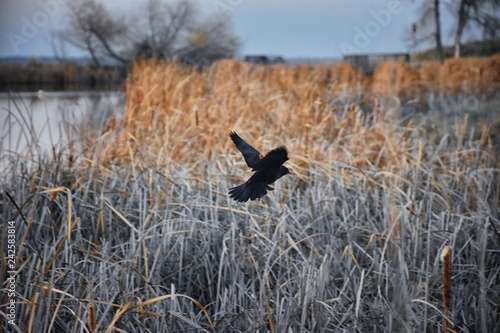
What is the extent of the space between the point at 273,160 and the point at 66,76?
13.6ft

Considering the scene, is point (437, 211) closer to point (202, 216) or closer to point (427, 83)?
point (202, 216)

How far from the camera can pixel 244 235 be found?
1640mm

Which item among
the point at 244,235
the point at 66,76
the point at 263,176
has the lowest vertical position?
the point at 244,235

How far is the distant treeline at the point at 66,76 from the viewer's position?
3447 mm

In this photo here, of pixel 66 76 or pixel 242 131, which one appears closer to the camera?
pixel 242 131

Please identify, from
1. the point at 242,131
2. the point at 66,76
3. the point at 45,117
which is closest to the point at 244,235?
the point at 242,131

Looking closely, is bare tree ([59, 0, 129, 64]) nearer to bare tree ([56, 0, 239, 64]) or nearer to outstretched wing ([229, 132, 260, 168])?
bare tree ([56, 0, 239, 64])

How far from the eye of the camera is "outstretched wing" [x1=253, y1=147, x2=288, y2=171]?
0.47 metres

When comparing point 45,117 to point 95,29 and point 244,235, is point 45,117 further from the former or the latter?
point 244,235

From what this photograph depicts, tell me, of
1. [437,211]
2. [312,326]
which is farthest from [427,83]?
[312,326]

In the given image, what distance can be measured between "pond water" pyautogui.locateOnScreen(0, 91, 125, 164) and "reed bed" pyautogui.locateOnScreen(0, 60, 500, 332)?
0.41 feet

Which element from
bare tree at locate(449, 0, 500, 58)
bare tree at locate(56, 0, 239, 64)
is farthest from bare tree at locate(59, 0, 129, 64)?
bare tree at locate(449, 0, 500, 58)

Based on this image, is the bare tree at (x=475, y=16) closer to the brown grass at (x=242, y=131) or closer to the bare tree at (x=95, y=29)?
the brown grass at (x=242, y=131)

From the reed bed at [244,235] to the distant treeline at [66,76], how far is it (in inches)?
49.3
